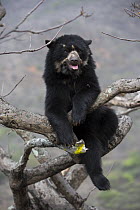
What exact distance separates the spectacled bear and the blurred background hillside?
492cm

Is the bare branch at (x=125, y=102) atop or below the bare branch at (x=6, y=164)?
atop

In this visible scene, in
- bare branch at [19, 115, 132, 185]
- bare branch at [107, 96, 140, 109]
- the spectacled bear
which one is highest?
the spectacled bear

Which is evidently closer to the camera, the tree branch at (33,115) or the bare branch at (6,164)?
the tree branch at (33,115)

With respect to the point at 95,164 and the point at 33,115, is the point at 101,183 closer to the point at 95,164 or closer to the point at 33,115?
the point at 95,164

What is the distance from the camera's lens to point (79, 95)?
4262mm

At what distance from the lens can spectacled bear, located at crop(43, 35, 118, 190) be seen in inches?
168

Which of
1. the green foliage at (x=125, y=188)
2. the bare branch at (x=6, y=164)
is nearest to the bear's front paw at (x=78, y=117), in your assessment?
the bare branch at (x=6, y=164)

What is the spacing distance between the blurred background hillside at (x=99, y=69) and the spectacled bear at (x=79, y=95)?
4922 millimetres

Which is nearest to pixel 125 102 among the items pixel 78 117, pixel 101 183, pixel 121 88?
pixel 101 183

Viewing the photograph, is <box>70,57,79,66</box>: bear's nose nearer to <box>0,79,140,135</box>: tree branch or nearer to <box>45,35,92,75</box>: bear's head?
<box>45,35,92,75</box>: bear's head

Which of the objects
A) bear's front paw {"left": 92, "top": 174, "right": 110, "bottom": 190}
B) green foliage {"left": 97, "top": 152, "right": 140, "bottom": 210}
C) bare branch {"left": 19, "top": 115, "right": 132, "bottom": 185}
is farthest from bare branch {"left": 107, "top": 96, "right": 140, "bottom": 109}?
green foliage {"left": 97, "top": 152, "right": 140, "bottom": 210}

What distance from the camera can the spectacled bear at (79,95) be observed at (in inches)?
168

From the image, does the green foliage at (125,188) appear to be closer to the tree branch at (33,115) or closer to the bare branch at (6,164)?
the bare branch at (6,164)

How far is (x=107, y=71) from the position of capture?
10.4 metres
